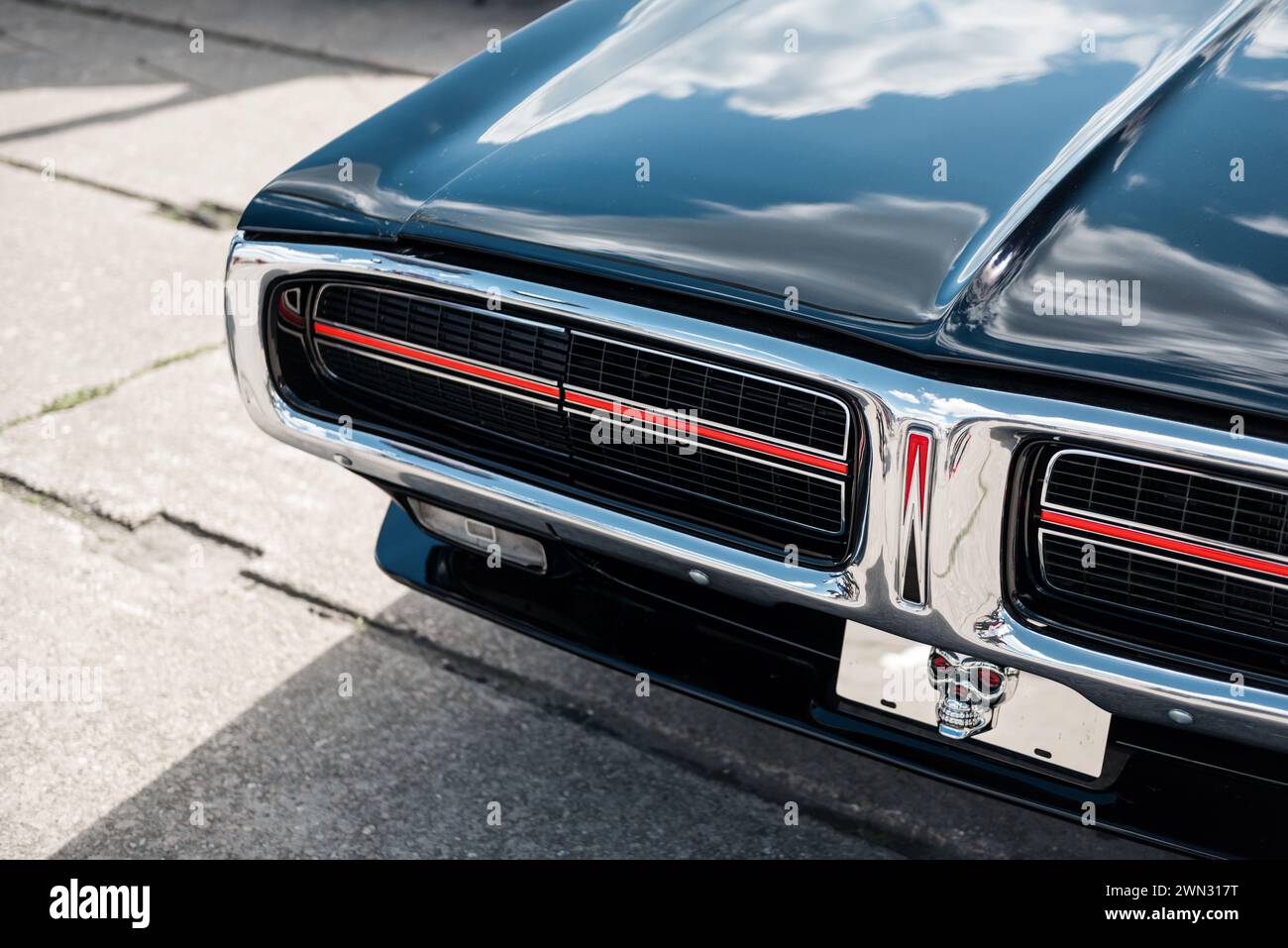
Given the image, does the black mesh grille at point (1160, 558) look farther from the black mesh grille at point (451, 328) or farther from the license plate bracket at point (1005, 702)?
the black mesh grille at point (451, 328)

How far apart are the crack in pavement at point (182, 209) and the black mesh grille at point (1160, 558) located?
3991 millimetres

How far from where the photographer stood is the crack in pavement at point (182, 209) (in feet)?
17.1

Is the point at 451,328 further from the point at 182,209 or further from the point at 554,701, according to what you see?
the point at 182,209

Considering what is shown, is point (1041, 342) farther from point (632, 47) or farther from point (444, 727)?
point (444, 727)

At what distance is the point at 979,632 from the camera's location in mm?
1837

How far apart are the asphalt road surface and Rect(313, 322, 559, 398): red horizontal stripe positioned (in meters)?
0.88

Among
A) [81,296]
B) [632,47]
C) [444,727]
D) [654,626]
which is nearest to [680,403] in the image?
[654,626]

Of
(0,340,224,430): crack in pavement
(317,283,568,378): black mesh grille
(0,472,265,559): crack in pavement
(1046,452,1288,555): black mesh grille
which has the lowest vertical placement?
(0,472,265,559): crack in pavement

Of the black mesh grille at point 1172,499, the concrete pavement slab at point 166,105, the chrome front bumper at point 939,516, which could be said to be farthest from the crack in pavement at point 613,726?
the concrete pavement slab at point 166,105

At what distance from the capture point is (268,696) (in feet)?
9.32

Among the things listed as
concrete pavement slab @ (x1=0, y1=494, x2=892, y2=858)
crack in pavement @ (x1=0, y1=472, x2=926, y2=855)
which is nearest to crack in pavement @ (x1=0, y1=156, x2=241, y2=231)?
crack in pavement @ (x1=0, y1=472, x2=926, y2=855)

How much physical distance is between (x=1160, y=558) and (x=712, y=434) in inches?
25.5

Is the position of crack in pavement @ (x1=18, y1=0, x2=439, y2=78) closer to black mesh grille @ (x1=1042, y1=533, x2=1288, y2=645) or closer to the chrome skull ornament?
the chrome skull ornament

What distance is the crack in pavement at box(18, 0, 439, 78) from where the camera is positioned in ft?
23.5
